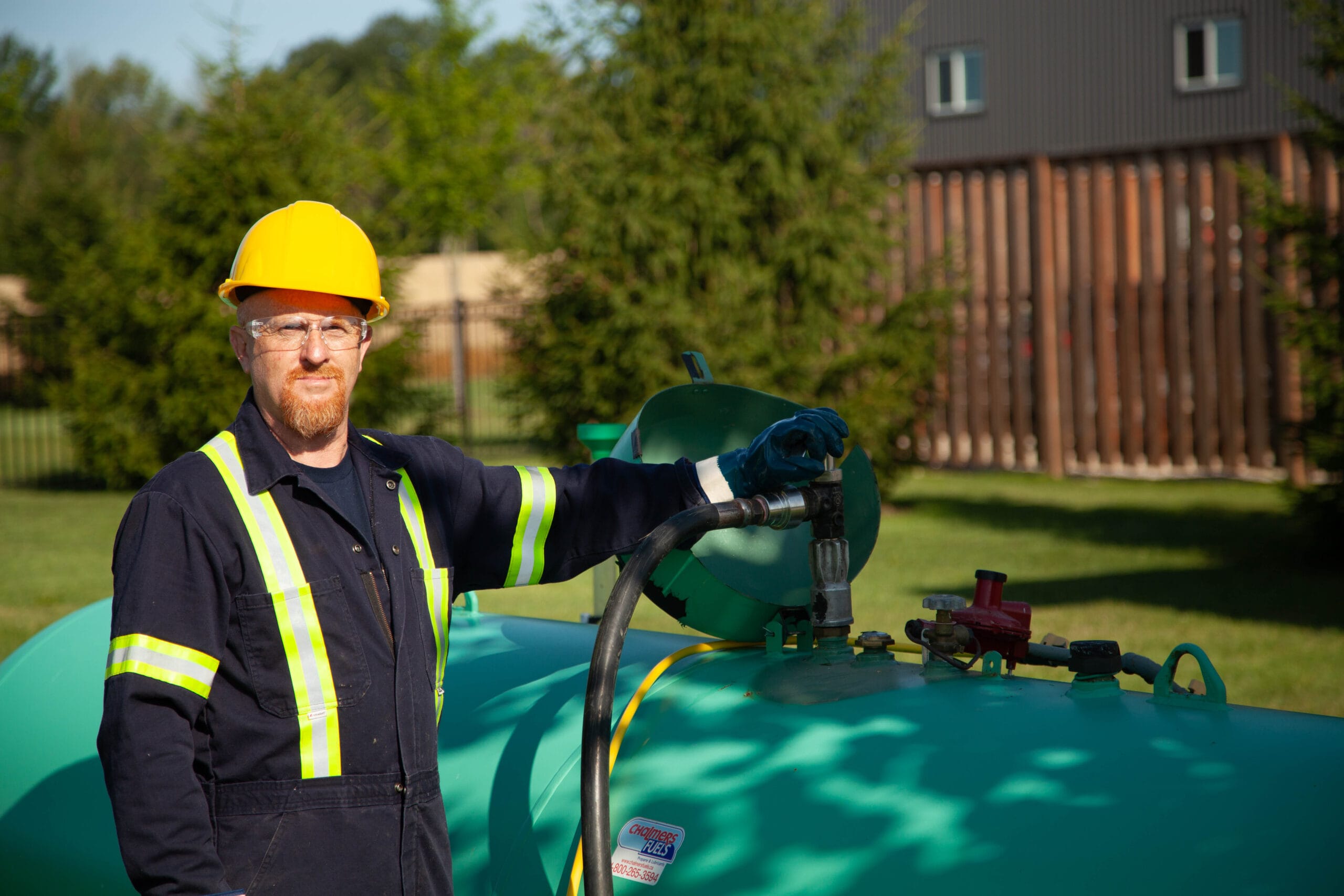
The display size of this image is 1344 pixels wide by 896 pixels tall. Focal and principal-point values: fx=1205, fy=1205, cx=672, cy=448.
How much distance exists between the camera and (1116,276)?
468 inches

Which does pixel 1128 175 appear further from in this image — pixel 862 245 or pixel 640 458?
pixel 640 458

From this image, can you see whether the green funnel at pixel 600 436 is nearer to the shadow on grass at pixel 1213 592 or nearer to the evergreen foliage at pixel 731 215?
the shadow on grass at pixel 1213 592

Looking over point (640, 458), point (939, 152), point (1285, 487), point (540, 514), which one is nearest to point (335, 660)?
point (540, 514)

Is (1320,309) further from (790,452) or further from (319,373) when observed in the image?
(319,373)

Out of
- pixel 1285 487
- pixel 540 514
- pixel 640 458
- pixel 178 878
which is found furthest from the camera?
pixel 1285 487

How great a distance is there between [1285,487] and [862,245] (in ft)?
13.6

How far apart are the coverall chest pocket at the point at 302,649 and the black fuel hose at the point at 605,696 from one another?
363 mm

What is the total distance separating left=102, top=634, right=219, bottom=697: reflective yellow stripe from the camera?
172cm

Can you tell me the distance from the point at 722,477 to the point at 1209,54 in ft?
81.3

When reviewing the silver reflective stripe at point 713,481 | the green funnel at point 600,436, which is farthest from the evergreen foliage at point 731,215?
the silver reflective stripe at point 713,481

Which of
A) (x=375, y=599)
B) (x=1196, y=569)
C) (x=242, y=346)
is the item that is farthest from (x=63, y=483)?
(x=375, y=599)

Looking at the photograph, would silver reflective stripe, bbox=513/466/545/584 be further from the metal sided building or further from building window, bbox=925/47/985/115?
building window, bbox=925/47/985/115

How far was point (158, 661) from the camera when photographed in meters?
1.72

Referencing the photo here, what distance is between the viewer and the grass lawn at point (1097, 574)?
5656 mm
